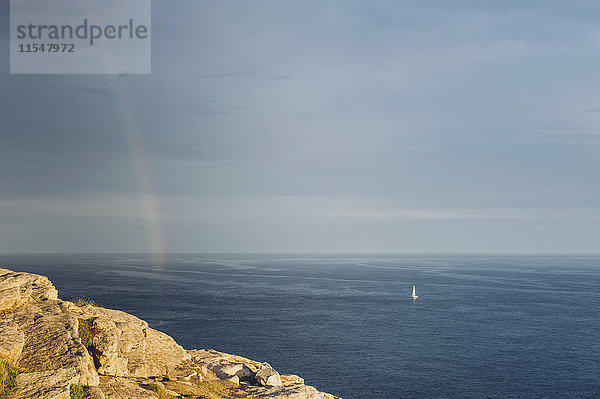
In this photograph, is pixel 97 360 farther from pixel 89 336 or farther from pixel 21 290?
pixel 21 290

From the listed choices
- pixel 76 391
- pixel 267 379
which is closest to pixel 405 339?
pixel 267 379

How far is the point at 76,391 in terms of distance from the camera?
20.7 metres

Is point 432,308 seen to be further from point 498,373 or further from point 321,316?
point 498,373

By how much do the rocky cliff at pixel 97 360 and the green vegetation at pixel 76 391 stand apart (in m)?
0.04

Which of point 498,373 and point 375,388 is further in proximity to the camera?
point 498,373

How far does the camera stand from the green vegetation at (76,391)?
806 inches

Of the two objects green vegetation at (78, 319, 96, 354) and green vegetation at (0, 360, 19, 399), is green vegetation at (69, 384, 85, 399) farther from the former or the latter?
green vegetation at (78, 319, 96, 354)

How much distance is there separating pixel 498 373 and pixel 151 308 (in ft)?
379

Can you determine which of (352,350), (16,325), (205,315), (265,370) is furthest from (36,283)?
(205,315)

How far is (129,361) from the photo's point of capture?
2836 centimetres

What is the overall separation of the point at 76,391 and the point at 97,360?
5546 millimetres

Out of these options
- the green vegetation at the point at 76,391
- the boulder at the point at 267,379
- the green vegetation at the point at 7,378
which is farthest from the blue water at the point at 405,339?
the green vegetation at the point at 7,378

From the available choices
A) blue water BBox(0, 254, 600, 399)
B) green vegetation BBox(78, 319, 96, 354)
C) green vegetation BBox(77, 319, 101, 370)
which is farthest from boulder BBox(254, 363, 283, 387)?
blue water BBox(0, 254, 600, 399)

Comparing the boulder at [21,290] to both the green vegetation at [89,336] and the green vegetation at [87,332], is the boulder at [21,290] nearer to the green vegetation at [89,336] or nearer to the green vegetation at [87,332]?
the green vegetation at [87,332]
